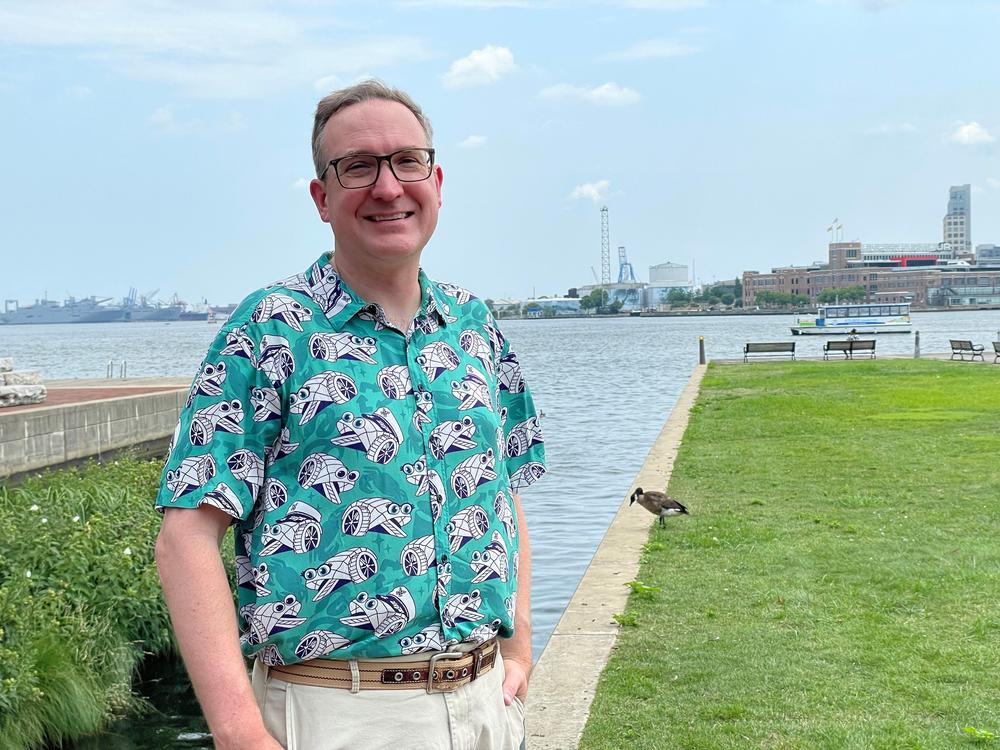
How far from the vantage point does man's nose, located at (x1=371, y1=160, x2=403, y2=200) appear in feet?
8.09

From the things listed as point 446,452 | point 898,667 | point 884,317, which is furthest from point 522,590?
point 884,317

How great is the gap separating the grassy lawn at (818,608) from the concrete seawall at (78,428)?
7.83 meters

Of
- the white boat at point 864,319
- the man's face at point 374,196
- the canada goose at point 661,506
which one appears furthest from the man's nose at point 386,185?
the white boat at point 864,319

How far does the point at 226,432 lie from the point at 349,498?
0.26m

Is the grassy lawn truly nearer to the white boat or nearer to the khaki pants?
the khaki pants

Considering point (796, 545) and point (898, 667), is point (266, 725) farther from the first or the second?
point (796, 545)

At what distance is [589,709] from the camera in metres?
6.28

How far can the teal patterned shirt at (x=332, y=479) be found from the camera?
2.27 meters

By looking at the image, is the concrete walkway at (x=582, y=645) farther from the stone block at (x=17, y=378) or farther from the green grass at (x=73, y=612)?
the stone block at (x=17, y=378)

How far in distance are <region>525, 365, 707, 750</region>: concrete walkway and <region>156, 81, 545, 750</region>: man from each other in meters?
3.55

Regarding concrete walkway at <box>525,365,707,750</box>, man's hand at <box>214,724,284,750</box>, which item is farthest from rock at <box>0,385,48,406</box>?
man's hand at <box>214,724,284,750</box>

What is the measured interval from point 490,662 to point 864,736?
145 inches

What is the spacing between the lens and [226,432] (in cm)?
225

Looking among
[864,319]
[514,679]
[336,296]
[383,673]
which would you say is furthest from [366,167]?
[864,319]
